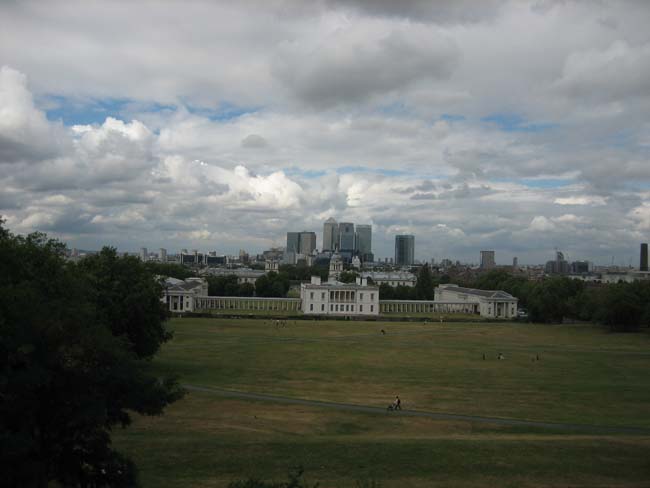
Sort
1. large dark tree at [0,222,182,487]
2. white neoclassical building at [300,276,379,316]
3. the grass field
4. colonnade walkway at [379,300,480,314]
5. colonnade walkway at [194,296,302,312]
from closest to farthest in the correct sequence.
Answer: large dark tree at [0,222,182,487] → the grass field → white neoclassical building at [300,276,379,316] → colonnade walkway at [194,296,302,312] → colonnade walkway at [379,300,480,314]

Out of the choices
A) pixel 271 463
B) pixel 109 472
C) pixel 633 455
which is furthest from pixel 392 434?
pixel 109 472

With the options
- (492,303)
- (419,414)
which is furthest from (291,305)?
(419,414)

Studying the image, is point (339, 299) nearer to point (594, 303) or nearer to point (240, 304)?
point (240, 304)

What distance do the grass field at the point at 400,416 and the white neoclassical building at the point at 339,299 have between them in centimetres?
5379

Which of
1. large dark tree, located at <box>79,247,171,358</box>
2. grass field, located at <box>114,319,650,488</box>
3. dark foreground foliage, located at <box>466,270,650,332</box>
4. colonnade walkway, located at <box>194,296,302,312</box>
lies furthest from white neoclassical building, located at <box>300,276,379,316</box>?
large dark tree, located at <box>79,247,171,358</box>

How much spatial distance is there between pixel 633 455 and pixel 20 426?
75.1ft

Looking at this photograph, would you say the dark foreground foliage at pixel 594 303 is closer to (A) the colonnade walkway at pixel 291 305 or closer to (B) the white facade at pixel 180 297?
(A) the colonnade walkway at pixel 291 305

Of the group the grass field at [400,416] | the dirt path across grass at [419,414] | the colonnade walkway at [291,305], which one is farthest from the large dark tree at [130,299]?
the colonnade walkway at [291,305]

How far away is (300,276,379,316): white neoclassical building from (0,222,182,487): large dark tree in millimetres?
106435

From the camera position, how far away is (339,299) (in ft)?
417

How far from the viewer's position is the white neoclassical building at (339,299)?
124312 mm

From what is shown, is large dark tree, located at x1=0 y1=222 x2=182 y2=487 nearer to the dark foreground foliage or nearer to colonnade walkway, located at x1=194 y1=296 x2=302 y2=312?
the dark foreground foliage

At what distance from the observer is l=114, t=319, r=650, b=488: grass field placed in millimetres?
21578

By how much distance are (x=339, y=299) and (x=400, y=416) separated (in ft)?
311
